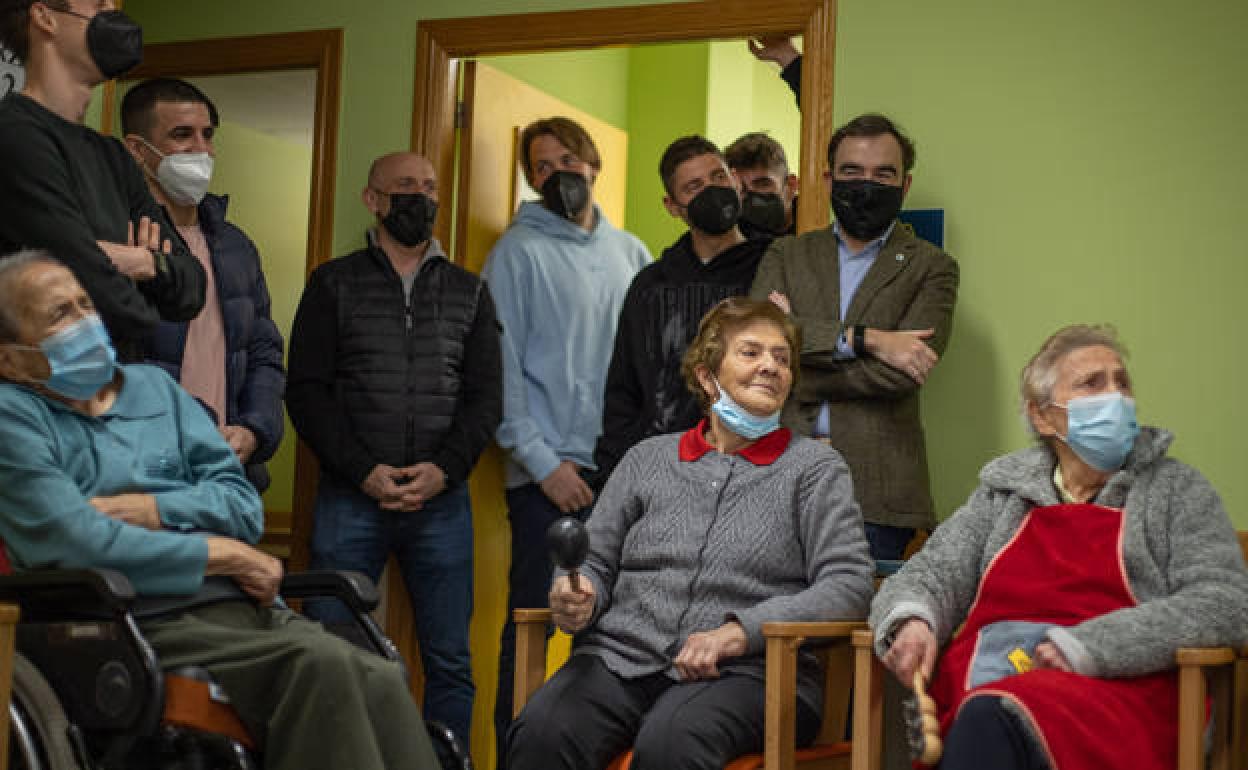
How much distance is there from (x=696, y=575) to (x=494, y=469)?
1889 millimetres

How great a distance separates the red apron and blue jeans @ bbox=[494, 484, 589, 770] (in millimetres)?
1580

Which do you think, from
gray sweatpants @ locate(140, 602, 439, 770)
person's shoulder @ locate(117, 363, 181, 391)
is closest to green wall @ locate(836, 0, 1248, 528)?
gray sweatpants @ locate(140, 602, 439, 770)

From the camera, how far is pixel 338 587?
2750 mm

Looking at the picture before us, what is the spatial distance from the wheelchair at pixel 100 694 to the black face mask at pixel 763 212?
2389 millimetres

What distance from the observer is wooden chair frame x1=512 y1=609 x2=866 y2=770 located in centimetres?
261

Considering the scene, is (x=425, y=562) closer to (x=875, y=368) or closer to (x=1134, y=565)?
(x=875, y=368)

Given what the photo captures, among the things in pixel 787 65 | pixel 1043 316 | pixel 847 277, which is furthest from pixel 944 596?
pixel 787 65

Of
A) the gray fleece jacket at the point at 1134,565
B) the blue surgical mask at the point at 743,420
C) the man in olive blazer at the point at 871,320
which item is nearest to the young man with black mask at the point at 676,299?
the man in olive blazer at the point at 871,320

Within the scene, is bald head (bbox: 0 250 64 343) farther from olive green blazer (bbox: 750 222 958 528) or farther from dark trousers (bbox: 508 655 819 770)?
olive green blazer (bbox: 750 222 958 528)

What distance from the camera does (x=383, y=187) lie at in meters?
4.24

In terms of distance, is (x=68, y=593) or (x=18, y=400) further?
(x=18, y=400)

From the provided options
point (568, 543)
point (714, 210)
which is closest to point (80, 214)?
point (568, 543)

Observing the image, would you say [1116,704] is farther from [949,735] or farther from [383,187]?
[383,187]

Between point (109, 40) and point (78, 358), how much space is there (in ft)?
2.60
